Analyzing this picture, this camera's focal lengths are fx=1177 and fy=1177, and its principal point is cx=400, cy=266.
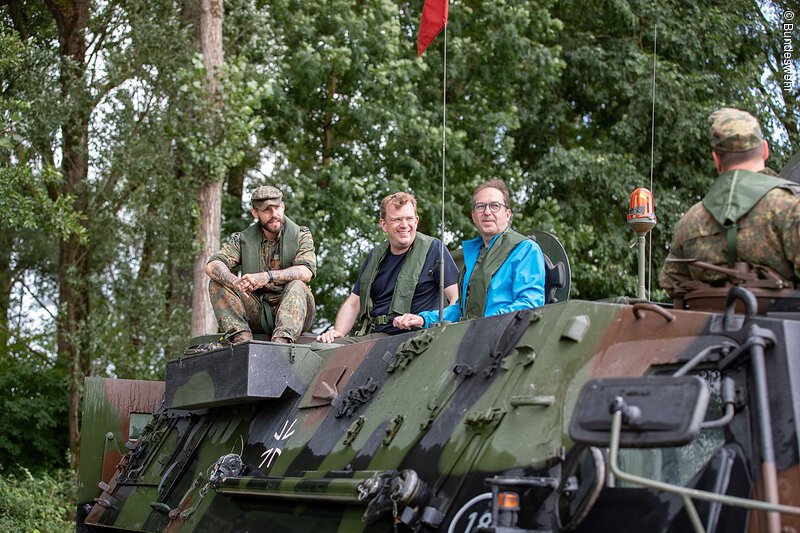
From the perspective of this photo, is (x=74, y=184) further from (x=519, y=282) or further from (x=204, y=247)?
(x=519, y=282)

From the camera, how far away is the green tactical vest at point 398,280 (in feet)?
25.8

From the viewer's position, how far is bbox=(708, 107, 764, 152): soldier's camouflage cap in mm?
5020

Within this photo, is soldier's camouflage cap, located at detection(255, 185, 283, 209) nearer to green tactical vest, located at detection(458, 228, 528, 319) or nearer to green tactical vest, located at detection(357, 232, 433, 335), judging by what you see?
green tactical vest, located at detection(357, 232, 433, 335)

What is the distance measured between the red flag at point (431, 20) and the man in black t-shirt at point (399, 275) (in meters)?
1.10

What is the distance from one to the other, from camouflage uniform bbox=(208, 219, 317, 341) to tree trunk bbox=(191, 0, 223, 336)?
747cm

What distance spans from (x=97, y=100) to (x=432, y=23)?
10011 mm

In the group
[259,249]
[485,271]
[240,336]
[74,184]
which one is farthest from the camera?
[74,184]

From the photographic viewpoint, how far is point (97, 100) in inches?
667

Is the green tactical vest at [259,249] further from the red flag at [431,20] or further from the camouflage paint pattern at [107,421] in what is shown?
the camouflage paint pattern at [107,421]

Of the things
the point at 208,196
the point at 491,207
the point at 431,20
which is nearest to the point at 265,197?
the point at 431,20

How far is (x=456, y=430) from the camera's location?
17.4ft

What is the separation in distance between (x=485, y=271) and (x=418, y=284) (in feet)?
3.97

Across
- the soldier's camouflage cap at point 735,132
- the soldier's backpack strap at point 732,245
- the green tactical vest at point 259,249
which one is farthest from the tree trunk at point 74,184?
the soldier's backpack strap at point 732,245

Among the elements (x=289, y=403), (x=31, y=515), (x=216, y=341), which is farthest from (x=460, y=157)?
(x=289, y=403)
